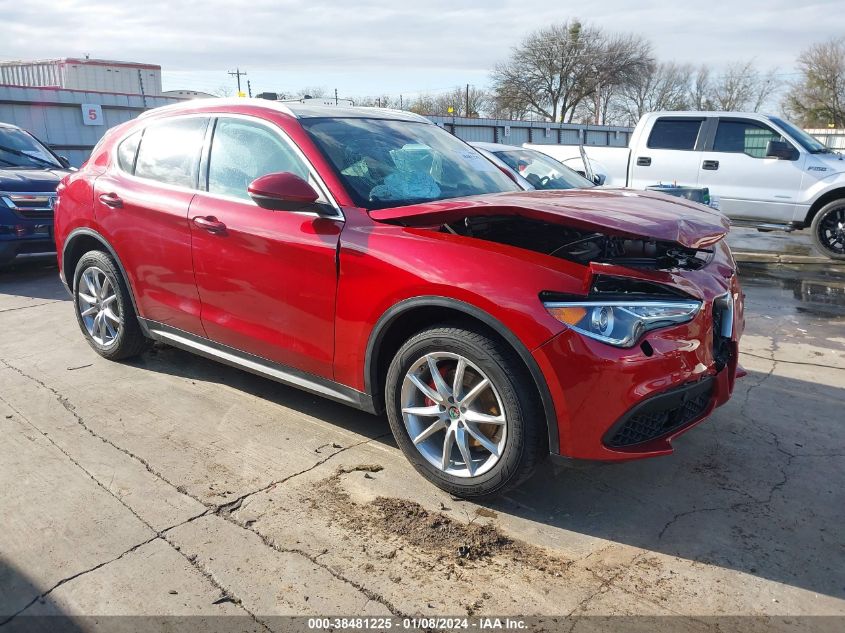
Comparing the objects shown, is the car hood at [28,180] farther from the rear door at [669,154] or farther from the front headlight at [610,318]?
the rear door at [669,154]

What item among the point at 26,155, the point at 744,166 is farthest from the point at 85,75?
the point at 744,166

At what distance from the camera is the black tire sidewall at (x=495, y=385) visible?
110 inches

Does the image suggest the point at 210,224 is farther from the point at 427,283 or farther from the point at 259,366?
the point at 427,283

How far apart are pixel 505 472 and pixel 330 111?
2373mm

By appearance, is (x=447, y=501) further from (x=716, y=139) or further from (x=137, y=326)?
(x=716, y=139)

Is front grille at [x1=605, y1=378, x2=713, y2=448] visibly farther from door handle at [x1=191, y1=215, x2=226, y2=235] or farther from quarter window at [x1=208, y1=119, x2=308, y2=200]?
door handle at [x1=191, y1=215, x2=226, y2=235]

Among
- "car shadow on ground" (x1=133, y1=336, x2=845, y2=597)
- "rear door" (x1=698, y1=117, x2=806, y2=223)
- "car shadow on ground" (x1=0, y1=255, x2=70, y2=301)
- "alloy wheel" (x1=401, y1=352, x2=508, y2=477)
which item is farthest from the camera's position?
"rear door" (x1=698, y1=117, x2=806, y2=223)

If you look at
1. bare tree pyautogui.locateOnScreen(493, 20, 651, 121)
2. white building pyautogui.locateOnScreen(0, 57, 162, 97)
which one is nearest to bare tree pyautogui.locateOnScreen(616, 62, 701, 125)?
bare tree pyautogui.locateOnScreen(493, 20, 651, 121)

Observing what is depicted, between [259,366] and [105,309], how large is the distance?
1685mm

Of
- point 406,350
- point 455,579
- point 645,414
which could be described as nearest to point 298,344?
point 406,350

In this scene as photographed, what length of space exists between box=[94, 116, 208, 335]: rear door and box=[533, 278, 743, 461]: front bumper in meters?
2.35

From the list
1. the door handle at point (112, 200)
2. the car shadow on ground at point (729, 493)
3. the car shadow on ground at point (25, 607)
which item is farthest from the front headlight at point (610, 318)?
the door handle at point (112, 200)

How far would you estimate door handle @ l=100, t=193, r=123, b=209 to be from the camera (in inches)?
173

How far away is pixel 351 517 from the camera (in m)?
2.98
